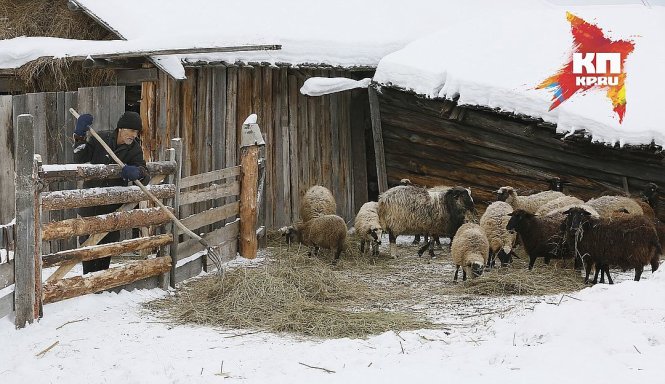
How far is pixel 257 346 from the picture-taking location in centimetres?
667

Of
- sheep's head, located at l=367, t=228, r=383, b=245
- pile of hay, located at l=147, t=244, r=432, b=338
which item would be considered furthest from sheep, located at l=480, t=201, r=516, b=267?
pile of hay, located at l=147, t=244, r=432, b=338

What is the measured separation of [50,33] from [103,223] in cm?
476

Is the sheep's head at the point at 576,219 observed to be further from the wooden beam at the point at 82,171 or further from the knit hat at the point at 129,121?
the knit hat at the point at 129,121

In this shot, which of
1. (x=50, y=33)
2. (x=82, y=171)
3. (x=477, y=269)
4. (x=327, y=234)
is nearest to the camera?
(x=82, y=171)

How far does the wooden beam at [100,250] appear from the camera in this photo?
7.27 metres

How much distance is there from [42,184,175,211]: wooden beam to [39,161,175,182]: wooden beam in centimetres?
14

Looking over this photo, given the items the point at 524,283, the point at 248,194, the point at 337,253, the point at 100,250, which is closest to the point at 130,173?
the point at 100,250

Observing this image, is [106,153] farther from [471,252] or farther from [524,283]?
[524,283]

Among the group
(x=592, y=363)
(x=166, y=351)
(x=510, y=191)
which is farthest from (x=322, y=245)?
(x=592, y=363)

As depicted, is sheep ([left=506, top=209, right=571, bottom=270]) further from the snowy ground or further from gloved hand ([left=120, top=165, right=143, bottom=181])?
gloved hand ([left=120, top=165, right=143, bottom=181])

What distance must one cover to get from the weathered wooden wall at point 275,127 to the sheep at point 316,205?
0.91m

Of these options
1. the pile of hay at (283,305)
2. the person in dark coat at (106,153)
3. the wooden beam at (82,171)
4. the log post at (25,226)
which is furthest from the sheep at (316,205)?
the log post at (25,226)

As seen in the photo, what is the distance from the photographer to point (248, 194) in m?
11.1

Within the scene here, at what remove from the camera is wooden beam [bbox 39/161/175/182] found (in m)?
7.17
